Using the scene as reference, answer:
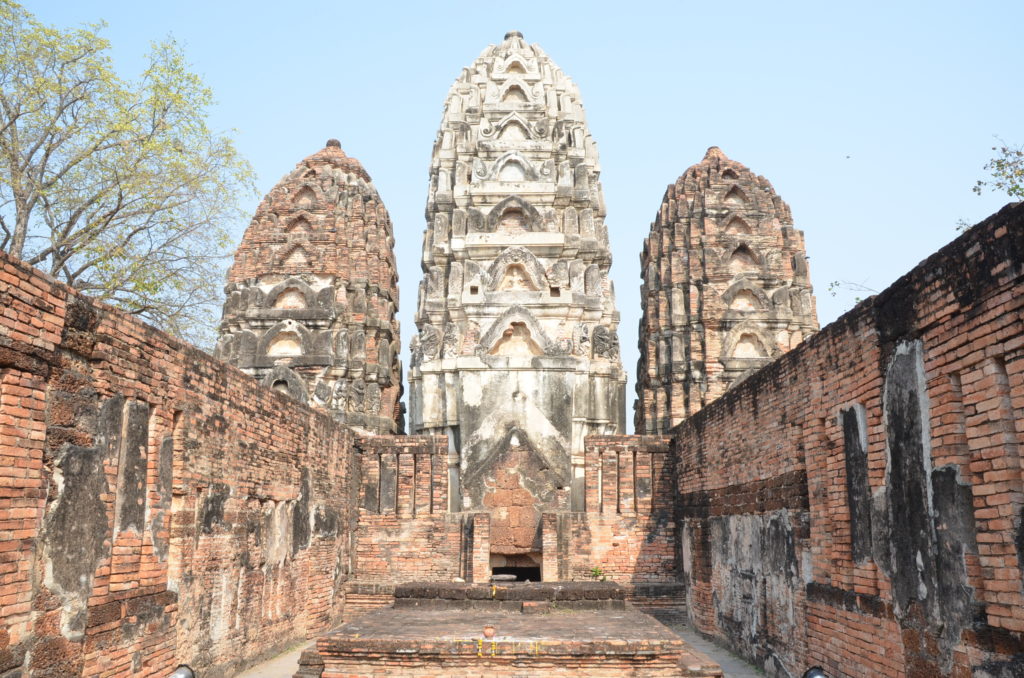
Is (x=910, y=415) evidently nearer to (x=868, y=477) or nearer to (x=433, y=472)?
(x=868, y=477)

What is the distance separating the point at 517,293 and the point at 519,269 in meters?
0.62

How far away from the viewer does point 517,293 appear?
20.7 meters

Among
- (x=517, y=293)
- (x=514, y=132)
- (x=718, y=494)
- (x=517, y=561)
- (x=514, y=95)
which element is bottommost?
(x=517, y=561)

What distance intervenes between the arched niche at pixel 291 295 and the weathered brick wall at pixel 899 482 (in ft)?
49.0

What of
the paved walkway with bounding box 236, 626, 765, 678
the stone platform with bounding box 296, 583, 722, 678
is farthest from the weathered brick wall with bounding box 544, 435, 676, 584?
the stone platform with bounding box 296, 583, 722, 678

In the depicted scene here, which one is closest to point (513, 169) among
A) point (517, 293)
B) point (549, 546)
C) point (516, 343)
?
point (517, 293)

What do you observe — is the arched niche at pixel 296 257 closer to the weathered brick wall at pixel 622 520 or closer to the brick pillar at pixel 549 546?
the weathered brick wall at pixel 622 520

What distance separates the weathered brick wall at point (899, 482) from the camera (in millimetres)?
5219

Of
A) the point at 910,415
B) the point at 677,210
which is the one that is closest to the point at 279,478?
the point at 910,415

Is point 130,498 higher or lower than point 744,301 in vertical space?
lower

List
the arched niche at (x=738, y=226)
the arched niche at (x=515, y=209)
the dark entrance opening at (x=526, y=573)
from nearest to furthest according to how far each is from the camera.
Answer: the dark entrance opening at (x=526, y=573) < the arched niche at (x=515, y=209) < the arched niche at (x=738, y=226)

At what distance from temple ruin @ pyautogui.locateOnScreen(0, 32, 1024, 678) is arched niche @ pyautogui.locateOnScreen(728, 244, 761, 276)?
591 mm

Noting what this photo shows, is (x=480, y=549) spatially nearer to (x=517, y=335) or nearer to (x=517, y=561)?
(x=517, y=561)

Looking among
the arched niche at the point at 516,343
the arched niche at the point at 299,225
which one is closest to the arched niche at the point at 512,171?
the arched niche at the point at 516,343
